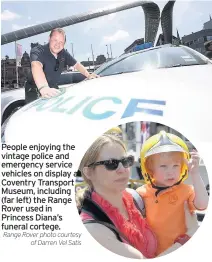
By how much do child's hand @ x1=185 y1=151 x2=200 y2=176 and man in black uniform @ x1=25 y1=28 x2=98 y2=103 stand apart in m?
1.12

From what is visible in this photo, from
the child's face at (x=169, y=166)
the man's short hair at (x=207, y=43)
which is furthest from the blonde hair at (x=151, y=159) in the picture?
the man's short hair at (x=207, y=43)

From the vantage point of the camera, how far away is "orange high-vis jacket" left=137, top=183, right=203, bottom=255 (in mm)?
1964

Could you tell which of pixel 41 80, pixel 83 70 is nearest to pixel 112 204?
pixel 41 80

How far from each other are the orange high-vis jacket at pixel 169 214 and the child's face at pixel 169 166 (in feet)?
0.16

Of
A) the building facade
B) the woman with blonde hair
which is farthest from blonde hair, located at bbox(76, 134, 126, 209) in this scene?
the building facade

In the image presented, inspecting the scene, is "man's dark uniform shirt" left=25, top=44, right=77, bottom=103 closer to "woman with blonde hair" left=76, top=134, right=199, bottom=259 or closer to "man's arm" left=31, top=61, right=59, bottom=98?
"man's arm" left=31, top=61, right=59, bottom=98

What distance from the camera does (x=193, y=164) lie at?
1960 mm

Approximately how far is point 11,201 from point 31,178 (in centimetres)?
17

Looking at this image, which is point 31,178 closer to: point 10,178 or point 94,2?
point 10,178

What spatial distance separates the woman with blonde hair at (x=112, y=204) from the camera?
1940 millimetres

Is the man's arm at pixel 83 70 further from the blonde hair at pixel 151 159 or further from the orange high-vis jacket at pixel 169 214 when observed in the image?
the orange high-vis jacket at pixel 169 214

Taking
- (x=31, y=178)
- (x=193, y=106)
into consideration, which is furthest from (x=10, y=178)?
(x=193, y=106)

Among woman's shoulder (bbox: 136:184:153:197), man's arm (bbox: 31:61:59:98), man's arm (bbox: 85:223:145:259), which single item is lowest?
man's arm (bbox: 85:223:145:259)

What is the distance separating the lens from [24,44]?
2.73 m
